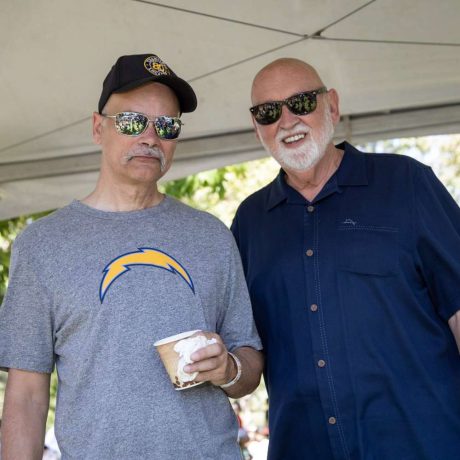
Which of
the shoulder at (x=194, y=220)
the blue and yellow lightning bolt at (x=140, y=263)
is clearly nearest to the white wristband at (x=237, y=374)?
the blue and yellow lightning bolt at (x=140, y=263)

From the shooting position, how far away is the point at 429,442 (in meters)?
2.59

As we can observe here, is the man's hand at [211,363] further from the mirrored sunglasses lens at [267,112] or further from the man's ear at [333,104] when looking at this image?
the man's ear at [333,104]

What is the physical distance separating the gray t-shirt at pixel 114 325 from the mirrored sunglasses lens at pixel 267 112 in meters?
0.78

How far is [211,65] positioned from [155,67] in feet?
3.61

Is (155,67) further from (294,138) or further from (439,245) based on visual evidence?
(439,245)

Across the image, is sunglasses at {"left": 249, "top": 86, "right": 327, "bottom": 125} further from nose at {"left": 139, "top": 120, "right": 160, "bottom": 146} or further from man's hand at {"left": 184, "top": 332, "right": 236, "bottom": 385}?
man's hand at {"left": 184, "top": 332, "right": 236, "bottom": 385}

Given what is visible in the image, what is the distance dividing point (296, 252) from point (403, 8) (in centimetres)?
102

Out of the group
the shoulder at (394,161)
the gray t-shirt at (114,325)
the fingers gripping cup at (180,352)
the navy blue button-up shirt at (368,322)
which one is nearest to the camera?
the fingers gripping cup at (180,352)

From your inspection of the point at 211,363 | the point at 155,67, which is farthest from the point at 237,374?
the point at 155,67

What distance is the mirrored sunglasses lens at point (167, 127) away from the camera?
2.35m

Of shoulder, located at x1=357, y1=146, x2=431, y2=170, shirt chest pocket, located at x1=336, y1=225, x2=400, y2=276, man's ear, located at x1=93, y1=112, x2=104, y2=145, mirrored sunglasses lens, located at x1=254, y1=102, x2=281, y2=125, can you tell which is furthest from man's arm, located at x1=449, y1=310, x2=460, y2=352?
man's ear, located at x1=93, y1=112, x2=104, y2=145

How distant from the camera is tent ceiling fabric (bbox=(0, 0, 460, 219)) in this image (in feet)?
9.88

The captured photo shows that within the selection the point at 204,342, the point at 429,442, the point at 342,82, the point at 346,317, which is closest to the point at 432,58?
the point at 342,82

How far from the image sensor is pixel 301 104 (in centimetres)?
290
